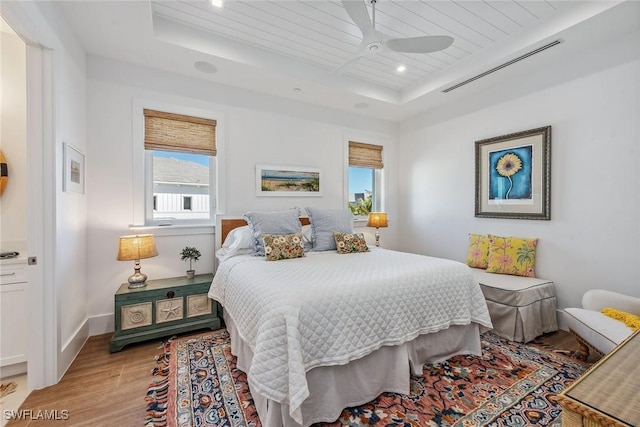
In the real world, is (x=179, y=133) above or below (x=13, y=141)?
above

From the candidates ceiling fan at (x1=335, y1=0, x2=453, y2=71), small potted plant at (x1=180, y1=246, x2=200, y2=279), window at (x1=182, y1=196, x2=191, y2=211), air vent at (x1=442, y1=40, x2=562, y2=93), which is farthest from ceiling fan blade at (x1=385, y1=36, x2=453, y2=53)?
small potted plant at (x1=180, y1=246, x2=200, y2=279)

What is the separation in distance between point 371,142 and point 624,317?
340 centimetres

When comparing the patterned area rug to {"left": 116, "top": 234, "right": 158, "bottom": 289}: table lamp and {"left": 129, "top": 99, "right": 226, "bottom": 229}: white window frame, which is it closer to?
{"left": 116, "top": 234, "right": 158, "bottom": 289}: table lamp

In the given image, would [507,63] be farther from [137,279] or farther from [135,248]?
[137,279]

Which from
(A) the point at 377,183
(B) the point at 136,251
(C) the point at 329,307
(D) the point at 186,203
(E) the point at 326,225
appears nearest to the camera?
(C) the point at 329,307

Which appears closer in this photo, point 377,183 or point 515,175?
point 515,175

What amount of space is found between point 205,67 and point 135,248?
6.38 feet

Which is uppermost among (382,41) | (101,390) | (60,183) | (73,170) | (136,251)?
(382,41)

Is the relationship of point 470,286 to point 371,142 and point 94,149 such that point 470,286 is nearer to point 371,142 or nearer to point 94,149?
point 371,142

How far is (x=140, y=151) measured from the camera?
288 cm

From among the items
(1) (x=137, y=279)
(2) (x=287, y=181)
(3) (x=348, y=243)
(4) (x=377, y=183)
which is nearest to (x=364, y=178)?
(4) (x=377, y=183)

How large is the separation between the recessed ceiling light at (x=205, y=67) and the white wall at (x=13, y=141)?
1.31m

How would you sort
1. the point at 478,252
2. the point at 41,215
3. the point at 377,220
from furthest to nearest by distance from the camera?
the point at 377,220
the point at 478,252
the point at 41,215

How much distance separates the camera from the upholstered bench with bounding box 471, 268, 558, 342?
2.53m
